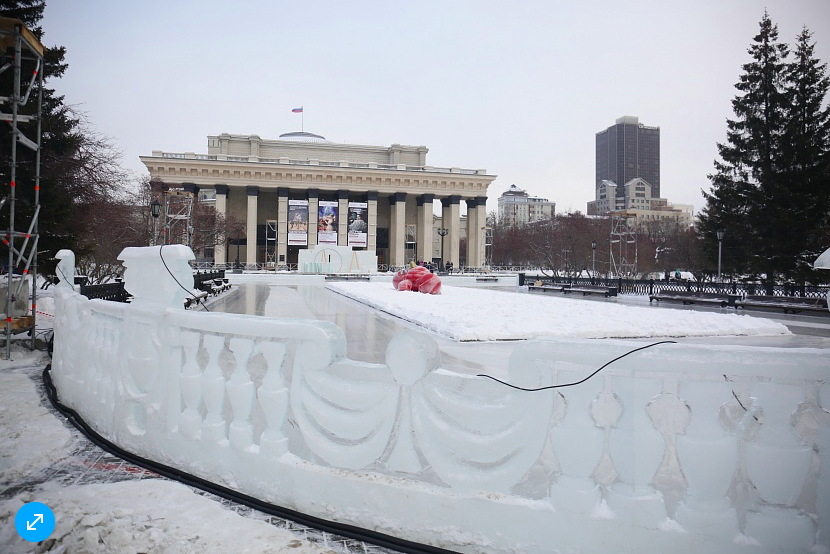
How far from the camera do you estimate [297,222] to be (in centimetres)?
6306

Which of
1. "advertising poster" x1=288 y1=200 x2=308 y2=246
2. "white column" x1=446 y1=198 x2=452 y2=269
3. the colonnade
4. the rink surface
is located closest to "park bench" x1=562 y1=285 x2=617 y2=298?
the rink surface

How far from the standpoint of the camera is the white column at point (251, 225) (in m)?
67.1

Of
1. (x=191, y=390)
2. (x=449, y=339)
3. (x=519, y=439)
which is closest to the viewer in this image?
(x=519, y=439)

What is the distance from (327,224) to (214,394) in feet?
206

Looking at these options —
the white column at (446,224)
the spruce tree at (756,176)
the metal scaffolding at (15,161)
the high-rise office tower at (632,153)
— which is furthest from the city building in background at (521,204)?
the metal scaffolding at (15,161)

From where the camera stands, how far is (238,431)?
9.77 ft

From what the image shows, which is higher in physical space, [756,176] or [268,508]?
[756,176]

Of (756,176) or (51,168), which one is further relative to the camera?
(756,176)

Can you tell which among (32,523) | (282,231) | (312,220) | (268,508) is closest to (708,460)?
(268,508)

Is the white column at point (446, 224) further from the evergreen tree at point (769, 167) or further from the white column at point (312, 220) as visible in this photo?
the evergreen tree at point (769, 167)

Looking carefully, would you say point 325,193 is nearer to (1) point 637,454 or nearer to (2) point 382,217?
(2) point 382,217

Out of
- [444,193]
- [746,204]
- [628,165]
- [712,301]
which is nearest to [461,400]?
[712,301]

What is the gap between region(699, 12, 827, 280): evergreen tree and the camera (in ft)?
93.3

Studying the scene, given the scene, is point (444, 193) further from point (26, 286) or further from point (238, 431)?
point (238, 431)
